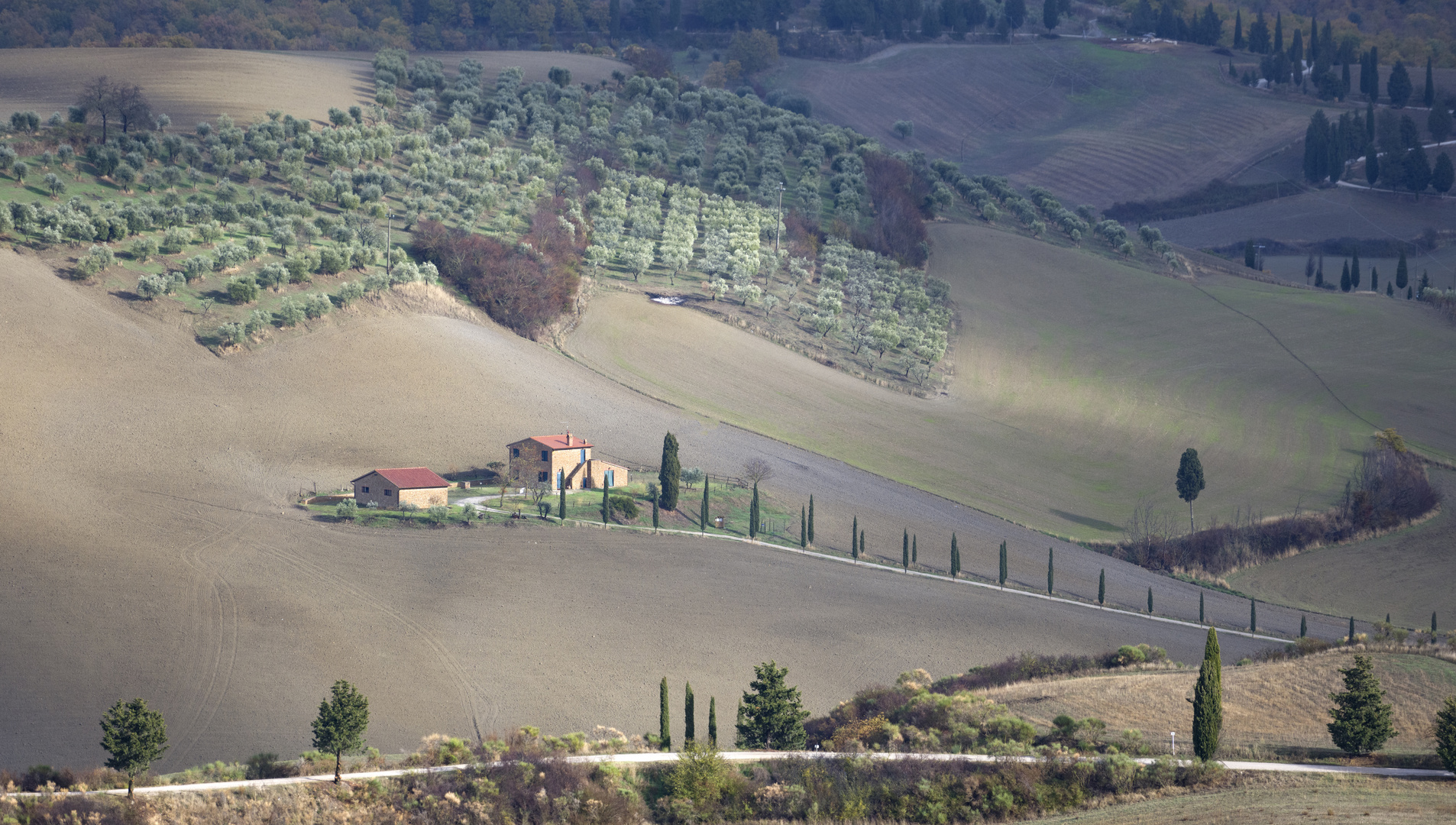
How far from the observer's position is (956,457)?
2955 inches

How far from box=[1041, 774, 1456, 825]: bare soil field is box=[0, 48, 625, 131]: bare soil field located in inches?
3200

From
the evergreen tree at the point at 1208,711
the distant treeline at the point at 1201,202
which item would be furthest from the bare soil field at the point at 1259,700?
the distant treeline at the point at 1201,202

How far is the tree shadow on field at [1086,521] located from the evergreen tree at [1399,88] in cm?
11635

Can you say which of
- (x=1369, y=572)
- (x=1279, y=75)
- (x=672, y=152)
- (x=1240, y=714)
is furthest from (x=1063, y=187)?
(x=1240, y=714)

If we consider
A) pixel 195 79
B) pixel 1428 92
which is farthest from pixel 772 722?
pixel 1428 92

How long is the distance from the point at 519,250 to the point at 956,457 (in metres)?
29.0

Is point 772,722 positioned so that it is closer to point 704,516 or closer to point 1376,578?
point 704,516

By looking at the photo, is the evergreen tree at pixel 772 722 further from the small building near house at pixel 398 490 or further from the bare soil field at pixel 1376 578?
the bare soil field at pixel 1376 578

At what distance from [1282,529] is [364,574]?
139 feet

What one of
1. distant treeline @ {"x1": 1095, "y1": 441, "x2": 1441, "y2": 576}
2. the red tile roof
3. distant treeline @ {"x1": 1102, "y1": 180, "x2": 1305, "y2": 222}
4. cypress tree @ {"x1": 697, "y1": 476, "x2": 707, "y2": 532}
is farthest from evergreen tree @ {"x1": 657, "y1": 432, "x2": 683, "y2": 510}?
distant treeline @ {"x1": 1102, "y1": 180, "x2": 1305, "y2": 222}

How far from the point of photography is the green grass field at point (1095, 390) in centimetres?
7362

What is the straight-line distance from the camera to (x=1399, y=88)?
162750mm

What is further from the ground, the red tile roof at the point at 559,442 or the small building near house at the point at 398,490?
the red tile roof at the point at 559,442

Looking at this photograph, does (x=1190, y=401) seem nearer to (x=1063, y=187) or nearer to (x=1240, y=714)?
(x=1240, y=714)
